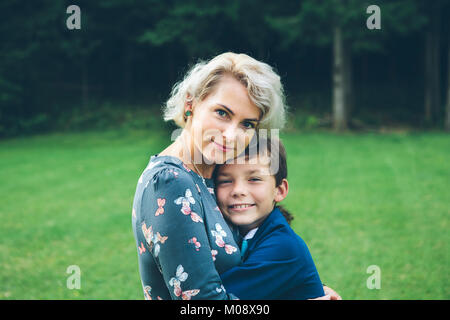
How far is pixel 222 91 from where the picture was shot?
1745 millimetres

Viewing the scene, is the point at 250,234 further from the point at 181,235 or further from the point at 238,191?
the point at 181,235

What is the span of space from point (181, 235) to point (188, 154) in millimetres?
401

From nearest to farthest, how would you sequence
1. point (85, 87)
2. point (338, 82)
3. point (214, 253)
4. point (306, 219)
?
point (214, 253), point (306, 219), point (338, 82), point (85, 87)

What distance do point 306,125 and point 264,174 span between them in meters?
17.7

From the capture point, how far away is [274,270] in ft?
5.57

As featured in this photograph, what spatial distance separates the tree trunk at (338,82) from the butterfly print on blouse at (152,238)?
16.9m

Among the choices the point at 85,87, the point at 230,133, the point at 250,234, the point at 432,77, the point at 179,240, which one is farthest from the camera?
the point at 85,87

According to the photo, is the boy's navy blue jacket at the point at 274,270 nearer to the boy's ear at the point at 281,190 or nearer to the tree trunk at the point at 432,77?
the boy's ear at the point at 281,190

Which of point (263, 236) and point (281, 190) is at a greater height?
point (281, 190)

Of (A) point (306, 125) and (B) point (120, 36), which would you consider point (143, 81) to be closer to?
(B) point (120, 36)

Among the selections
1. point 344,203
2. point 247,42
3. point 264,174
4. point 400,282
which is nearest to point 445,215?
point 344,203

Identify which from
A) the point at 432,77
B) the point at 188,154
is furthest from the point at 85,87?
the point at 188,154

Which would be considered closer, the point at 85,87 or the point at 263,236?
the point at 263,236

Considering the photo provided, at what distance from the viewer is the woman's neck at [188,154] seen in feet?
5.90
